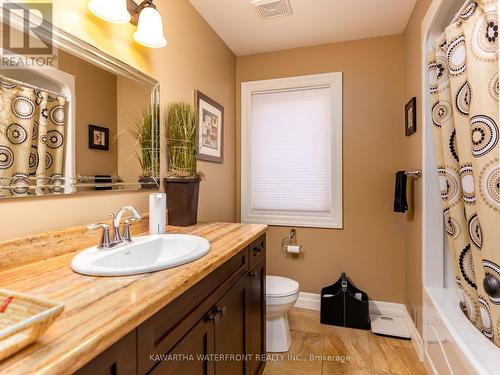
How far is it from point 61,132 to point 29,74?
21 centimetres

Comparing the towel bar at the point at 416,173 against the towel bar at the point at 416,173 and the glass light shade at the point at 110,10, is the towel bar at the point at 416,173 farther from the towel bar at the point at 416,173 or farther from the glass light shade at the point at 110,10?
the glass light shade at the point at 110,10

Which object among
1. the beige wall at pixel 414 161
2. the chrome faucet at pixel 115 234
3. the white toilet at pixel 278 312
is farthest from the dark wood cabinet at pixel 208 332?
the beige wall at pixel 414 161

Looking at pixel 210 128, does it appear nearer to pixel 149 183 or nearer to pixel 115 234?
pixel 149 183

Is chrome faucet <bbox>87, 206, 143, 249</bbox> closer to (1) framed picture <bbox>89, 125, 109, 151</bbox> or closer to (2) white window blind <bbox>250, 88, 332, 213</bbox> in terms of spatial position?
(1) framed picture <bbox>89, 125, 109, 151</bbox>

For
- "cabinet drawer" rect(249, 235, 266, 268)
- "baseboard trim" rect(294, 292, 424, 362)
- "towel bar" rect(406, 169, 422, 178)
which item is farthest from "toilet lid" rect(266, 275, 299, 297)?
"towel bar" rect(406, 169, 422, 178)

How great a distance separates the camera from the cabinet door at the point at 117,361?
1.69ft

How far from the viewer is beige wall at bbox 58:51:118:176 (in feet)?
3.66

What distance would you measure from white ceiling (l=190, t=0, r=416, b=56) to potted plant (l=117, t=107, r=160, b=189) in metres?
1.05

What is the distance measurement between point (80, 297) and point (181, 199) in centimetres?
91

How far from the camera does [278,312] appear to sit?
6.03 ft

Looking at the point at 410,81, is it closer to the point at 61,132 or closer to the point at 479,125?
the point at 479,125

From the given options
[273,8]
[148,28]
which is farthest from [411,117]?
[148,28]

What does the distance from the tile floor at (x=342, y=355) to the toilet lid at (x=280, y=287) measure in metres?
0.43

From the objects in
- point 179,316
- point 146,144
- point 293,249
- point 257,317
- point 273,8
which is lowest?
point 257,317
